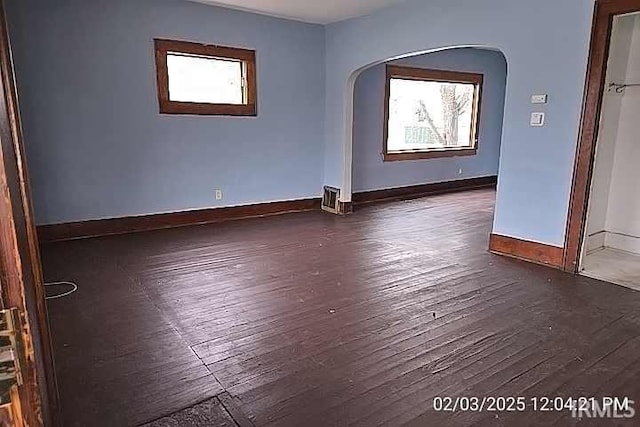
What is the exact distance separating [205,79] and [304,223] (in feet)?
6.81

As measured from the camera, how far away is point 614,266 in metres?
3.91

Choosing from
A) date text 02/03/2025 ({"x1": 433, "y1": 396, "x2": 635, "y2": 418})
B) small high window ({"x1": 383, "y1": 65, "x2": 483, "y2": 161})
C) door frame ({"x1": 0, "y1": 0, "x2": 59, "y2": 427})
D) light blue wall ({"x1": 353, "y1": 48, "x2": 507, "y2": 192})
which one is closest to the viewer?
door frame ({"x1": 0, "y1": 0, "x2": 59, "y2": 427})

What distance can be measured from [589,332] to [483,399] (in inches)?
43.4

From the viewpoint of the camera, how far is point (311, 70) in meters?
5.90

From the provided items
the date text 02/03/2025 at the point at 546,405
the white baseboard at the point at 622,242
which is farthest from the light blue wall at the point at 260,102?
the date text 02/03/2025 at the point at 546,405

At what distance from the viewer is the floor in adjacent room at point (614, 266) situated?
141 inches

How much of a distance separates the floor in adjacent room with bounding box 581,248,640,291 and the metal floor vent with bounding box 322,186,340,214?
308 cm

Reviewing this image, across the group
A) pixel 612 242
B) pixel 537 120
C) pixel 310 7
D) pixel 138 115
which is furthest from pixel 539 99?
pixel 138 115

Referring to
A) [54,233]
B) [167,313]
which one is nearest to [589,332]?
[167,313]

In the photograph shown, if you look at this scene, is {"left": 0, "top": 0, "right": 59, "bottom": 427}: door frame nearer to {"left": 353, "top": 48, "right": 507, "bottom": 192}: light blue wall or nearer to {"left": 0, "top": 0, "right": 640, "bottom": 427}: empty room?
{"left": 0, "top": 0, "right": 640, "bottom": 427}: empty room

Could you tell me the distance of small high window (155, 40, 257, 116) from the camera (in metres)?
4.84

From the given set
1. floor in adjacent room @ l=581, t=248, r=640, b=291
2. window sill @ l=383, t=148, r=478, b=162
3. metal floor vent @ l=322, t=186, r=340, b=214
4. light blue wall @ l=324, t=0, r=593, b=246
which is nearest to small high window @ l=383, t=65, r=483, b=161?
window sill @ l=383, t=148, r=478, b=162

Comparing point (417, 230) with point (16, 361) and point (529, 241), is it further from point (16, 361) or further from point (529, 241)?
point (16, 361)

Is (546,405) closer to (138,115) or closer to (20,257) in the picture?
(20,257)
